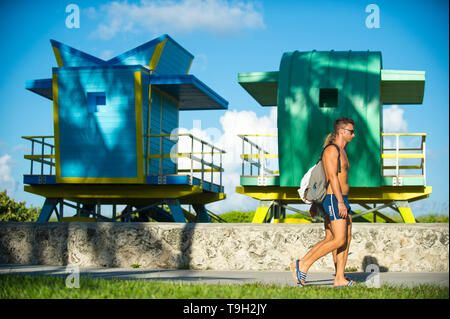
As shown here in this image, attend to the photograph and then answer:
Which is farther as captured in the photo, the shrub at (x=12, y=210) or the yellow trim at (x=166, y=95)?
the shrub at (x=12, y=210)

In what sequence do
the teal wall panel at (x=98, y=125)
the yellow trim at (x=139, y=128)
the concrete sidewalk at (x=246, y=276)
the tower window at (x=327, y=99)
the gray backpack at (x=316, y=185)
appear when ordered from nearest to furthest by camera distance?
1. the gray backpack at (x=316, y=185)
2. the concrete sidewalk at (x=246, y=276)
3. the tower window at (x=327, y=99)
4. the yellow trim at (x=139, y=128)
5. the teal wall panel at (x=98, y=125)

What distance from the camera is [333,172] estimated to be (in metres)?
7.34

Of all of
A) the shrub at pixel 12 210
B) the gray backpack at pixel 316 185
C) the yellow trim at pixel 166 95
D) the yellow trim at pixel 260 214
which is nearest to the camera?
the gray backpack at pixel 316 185

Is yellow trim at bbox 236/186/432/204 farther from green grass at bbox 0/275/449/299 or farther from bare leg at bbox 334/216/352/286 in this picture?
green grass at bbox 0/275/449/299

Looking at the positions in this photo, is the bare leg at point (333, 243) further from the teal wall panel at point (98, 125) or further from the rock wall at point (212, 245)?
the teal wall panel at point (98, 125)

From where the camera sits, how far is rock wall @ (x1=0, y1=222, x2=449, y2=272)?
10.1 metres

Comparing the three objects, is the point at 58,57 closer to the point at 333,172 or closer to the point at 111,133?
the point at 111,133

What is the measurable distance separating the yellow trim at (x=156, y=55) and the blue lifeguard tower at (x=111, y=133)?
29 millimetres

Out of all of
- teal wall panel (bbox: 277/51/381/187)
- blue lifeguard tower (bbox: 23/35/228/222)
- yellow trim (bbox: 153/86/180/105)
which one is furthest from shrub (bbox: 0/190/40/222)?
teal wall panel (bbox: 277/51/381/187)

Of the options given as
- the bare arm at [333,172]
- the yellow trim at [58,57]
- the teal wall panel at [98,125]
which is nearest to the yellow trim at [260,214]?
the teal wall panel at [98,125]

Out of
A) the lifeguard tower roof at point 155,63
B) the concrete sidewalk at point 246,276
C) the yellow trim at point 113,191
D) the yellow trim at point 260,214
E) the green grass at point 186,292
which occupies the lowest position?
the concrete sidewalk at point 246,276

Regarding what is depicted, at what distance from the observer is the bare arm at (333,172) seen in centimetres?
723

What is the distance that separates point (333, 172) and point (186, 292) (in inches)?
92.4

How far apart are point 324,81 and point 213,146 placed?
4.86 metres
